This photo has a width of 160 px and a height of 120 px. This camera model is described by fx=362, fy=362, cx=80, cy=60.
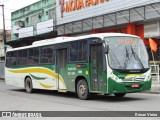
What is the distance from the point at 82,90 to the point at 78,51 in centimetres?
178

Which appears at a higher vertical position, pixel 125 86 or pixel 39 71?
pixel 39 71

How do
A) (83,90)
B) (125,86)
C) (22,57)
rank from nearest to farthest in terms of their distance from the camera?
1. (125,86)
2. (83,90)
3. (22,57)

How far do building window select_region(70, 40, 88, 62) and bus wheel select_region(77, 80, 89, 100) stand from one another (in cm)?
105

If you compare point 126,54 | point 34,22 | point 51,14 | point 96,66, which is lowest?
point 96,66

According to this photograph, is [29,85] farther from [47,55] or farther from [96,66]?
[96,66]

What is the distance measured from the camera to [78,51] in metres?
16.3

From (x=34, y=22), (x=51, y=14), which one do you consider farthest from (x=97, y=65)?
(x=34, y=22)

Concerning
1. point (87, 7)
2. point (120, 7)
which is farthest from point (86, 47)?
point (87, 7)

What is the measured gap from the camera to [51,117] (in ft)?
35.8

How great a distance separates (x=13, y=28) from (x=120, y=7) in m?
26.0

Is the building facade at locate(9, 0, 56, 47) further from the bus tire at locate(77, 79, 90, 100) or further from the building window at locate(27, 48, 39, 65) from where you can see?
the bus tire at locate(77, 79, 90, 100)

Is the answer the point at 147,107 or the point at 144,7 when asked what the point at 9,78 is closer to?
the point at 144,7

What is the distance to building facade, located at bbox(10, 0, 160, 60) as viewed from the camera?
88.0ft

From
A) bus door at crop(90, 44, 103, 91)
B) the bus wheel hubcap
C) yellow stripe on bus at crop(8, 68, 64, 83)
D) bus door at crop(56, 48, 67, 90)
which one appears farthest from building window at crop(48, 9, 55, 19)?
bus door at crop(90, 44, 103, 91)
